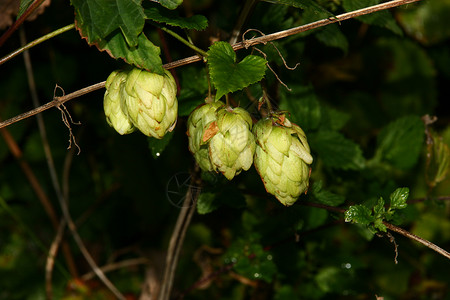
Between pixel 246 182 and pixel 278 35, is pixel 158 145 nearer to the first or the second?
pixel 278 35

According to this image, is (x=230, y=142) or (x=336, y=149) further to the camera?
(x=336, y=149)

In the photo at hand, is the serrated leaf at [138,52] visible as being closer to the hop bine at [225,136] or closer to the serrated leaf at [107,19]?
the serrated leaf at [107,19]

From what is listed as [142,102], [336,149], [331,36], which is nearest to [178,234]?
[336,149]

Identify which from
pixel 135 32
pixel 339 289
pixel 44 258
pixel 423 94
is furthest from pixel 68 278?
pixel 423 94

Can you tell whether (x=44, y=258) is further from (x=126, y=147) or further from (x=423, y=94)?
(x=423, y=94)

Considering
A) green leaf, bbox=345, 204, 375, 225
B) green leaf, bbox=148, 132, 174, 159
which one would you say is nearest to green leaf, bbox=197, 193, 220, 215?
green leaf, bbox=148, 132, 174, 159

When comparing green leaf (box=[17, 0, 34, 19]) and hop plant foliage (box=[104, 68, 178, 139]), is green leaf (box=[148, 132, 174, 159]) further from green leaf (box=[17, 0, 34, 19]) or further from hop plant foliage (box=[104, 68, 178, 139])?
green leaf (box=[17, 0, 34, 19])
